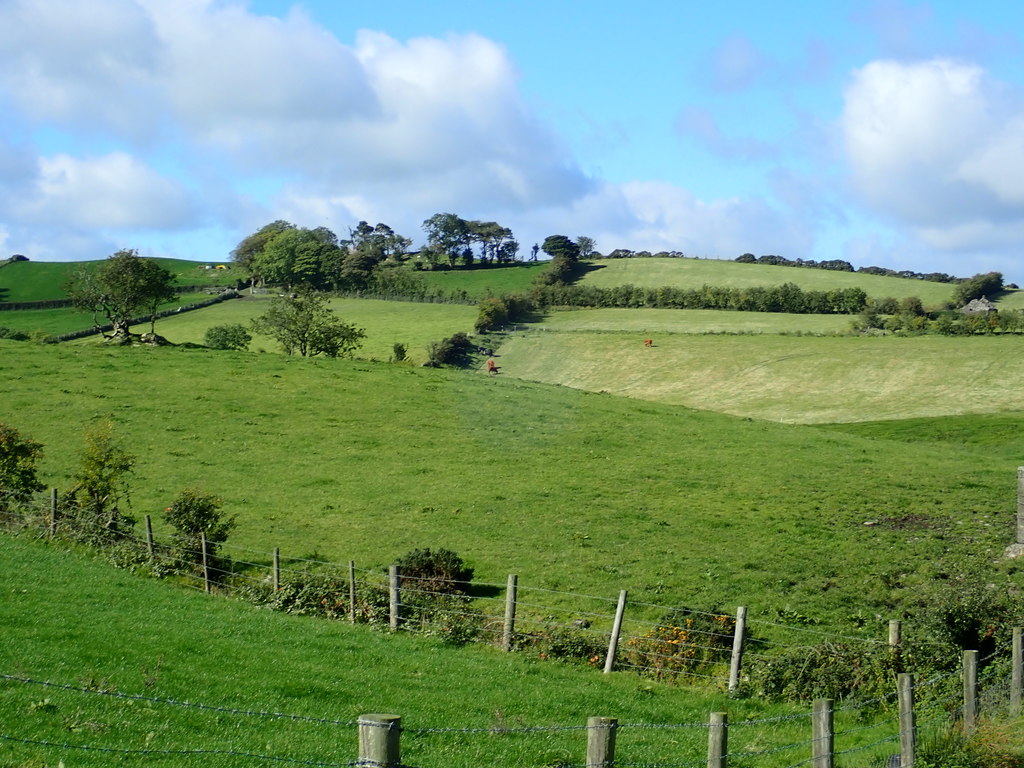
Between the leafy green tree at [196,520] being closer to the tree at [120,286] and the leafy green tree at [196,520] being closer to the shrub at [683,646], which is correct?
the shrub at [683,646]

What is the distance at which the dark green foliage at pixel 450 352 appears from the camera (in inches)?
3457

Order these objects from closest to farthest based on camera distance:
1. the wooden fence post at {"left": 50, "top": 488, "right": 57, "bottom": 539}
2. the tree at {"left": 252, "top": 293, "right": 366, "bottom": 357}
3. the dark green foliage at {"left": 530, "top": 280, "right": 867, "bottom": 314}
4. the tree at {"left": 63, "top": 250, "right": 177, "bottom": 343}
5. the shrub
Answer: the shrub, the wooden fence post at {"left": 50, "top": 488, "right": 57, "bottom": 539}, the tree at {"left": 63, "top": 250, "right": 177, "bottom": 343}, the tree at {"left": 252, "top": 293, "right": 366, "bottom": 357}, the dark green foliage at {"left": 530, "top": 280, "right": 867, "bottom": 314}

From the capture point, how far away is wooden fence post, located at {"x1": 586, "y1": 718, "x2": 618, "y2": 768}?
726 centimetres

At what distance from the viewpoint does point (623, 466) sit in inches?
1674

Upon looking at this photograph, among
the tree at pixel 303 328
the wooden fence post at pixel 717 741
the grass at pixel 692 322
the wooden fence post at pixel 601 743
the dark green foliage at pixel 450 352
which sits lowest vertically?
the wooden fence post at pixel 717 741

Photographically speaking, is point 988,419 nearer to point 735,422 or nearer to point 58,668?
point 735,422

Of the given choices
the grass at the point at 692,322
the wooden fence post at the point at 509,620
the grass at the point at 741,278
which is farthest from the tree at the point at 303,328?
the grass at the point at 741,278

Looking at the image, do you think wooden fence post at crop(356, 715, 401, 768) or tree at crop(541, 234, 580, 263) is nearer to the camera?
wooden fence post at crop(356, 715, 401, 768)

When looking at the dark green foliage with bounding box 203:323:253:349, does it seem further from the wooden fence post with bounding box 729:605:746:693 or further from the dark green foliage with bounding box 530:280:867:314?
the wooden fence post with bounding box 729:605:746:693

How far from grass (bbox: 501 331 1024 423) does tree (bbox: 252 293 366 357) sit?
1888 centimetres

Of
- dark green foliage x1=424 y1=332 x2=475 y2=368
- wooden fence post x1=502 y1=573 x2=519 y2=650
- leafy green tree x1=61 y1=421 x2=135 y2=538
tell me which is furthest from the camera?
dark green foliage x1=424 y1=332 x2=475 y2=368

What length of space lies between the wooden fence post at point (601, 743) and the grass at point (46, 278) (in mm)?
134763

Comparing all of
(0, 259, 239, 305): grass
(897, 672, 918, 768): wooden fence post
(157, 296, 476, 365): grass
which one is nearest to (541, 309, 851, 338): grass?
(157, 296, 476, 365): grass

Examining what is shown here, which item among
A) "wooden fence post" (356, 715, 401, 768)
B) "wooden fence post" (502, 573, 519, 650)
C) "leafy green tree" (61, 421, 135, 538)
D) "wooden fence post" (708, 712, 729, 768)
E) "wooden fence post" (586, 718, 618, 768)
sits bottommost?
"wooden fence post" (502, 573, 519, 650)
